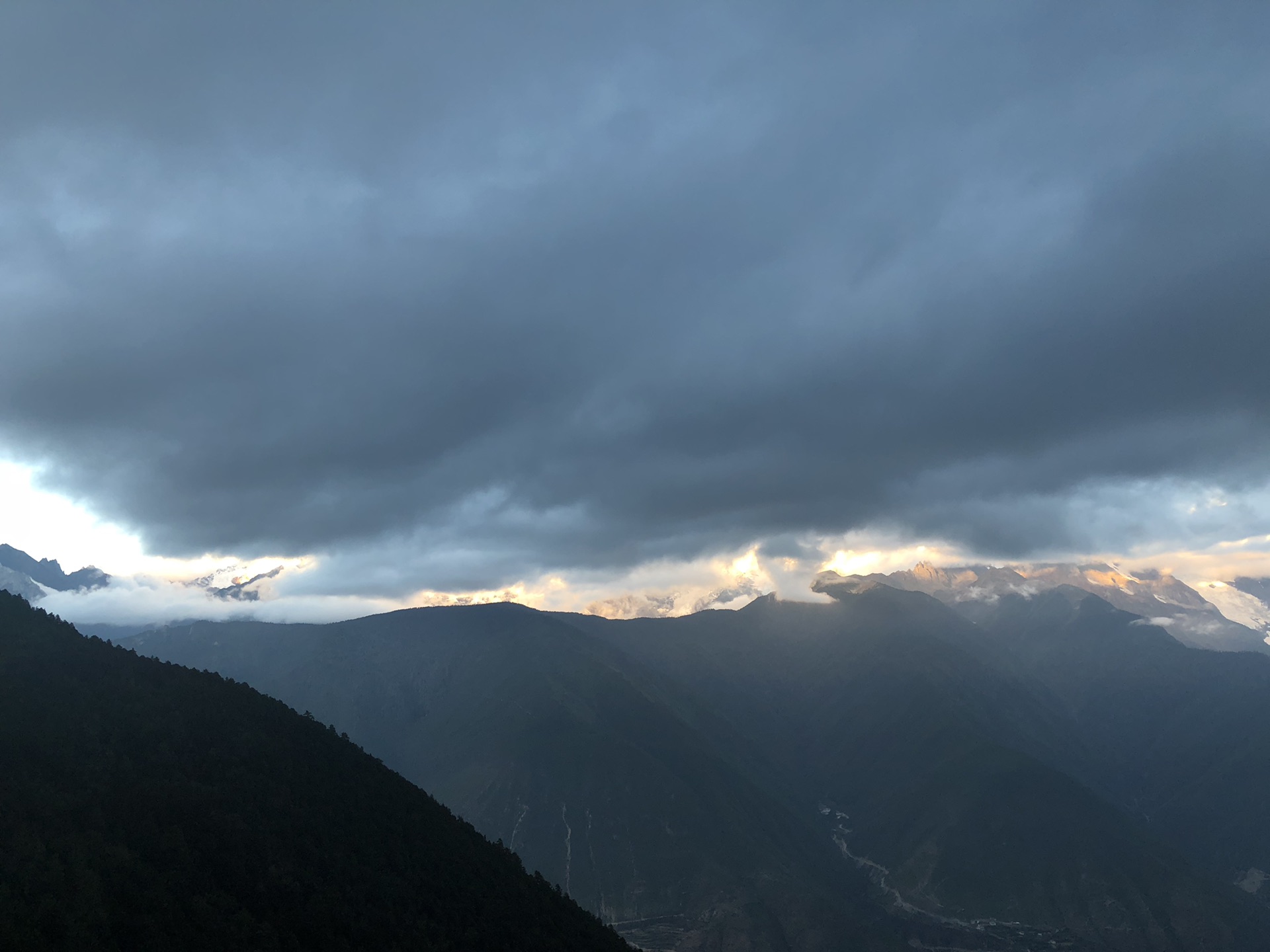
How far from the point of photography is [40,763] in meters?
158

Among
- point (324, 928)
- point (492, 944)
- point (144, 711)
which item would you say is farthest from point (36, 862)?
point (492, 944)

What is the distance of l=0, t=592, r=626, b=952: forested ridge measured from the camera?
4978 inches

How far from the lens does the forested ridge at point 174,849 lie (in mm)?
126438

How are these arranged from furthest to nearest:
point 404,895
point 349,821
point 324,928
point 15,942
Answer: point 349,821, point 404,895, point 324,928, point 15,942

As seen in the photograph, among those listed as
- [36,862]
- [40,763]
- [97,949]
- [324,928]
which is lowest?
[324,928]

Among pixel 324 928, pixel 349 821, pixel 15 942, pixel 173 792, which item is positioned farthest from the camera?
pixel 349 821

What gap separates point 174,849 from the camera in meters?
149

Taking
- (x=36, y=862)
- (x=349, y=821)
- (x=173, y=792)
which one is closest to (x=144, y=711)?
(x=173, y=792)

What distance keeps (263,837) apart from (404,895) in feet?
106

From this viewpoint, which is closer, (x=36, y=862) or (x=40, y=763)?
(x=36, y=862)

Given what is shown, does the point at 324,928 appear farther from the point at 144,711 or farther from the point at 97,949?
the point at 144,711

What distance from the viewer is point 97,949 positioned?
115062 mm

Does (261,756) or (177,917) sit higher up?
(261,756)

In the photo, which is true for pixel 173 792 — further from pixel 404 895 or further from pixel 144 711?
pixel 404 895
